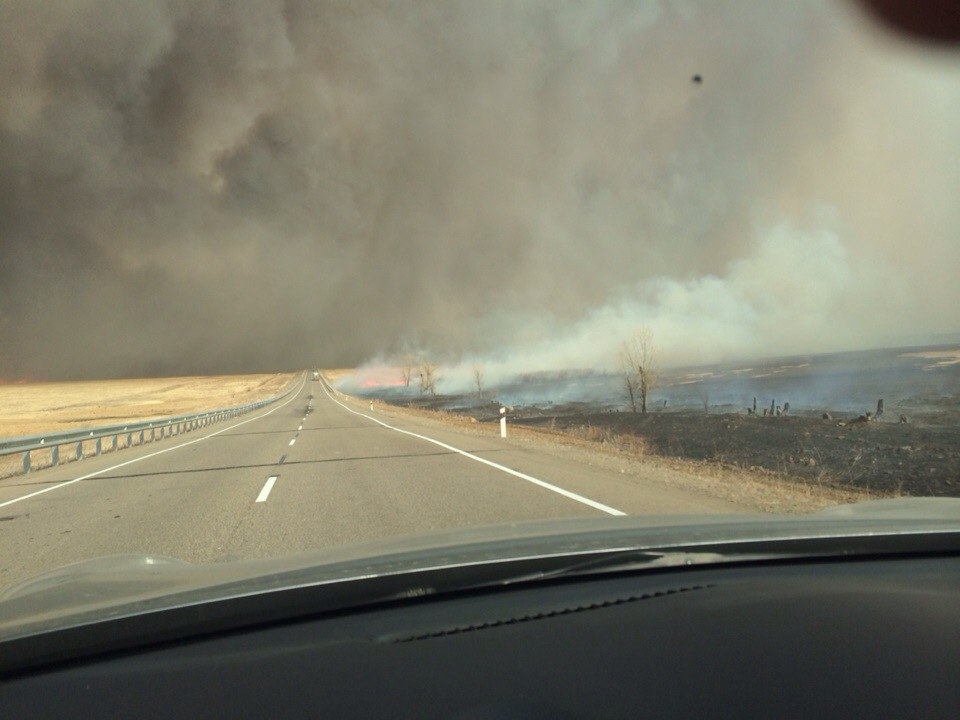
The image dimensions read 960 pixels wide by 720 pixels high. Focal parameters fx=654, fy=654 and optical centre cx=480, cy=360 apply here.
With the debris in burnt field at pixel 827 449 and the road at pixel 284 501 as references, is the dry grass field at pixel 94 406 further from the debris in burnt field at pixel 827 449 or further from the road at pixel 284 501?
Answer: the debris in burnt field at pixel 827 449

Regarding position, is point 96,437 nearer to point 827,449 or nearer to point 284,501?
point 284,501

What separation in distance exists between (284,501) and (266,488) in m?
1.58

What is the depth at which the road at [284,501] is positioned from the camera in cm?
724

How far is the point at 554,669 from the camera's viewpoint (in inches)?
92.1

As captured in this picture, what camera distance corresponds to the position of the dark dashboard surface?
2154mm

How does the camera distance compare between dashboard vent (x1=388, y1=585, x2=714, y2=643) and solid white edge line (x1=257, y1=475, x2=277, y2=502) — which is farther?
solid white edge line (x1=257, y1=475, x2=277, y2=502)

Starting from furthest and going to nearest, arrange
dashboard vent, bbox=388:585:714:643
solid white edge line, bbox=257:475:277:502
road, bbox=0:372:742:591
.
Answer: solid white edge line, bbox=257:475:277:502
road, bbox=0:372:742:591
dashboard vent, bbox=388:585:714:643

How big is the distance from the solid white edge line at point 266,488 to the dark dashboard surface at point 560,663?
787cm

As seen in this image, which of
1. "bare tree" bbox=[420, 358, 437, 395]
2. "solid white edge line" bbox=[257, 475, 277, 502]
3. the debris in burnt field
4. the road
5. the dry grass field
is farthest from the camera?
"bare tree" bbox=[420, 358, 437, 395]

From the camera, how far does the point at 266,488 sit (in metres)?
11.1

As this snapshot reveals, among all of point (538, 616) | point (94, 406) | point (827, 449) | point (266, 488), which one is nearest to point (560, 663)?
point (538, 616)

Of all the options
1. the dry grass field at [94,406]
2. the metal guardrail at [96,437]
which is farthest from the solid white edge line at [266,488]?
the dry grass field at [94,406]

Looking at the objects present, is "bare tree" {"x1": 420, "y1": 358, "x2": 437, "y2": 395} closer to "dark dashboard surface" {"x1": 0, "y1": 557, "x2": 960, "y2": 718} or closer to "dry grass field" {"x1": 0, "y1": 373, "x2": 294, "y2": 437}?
"dry grass field" {"x1": 0, "y1": 373, "x2": 294, "y2": 437}

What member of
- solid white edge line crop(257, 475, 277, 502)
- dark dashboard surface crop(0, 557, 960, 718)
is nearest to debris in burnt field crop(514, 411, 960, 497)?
solid white edge line crop(257, 475, 277, 502)
